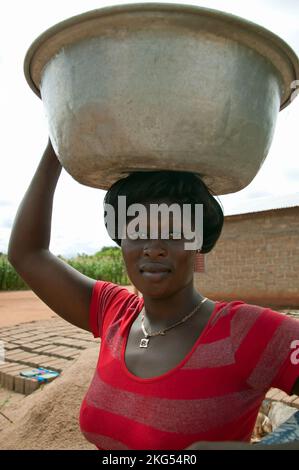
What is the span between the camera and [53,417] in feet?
10.9

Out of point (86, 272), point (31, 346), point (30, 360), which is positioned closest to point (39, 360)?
point (30, 360)

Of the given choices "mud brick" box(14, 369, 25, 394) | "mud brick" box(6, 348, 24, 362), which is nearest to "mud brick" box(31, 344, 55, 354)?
"mud brick" box(6, 348, 24, 362)

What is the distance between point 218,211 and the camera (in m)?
1.35

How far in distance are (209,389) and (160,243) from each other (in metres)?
0.40

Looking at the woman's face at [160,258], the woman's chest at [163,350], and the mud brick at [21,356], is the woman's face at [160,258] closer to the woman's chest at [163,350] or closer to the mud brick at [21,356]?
the woman's chest at [163,350]

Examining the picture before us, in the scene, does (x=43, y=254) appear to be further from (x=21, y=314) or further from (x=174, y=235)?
(x=21, y=314)

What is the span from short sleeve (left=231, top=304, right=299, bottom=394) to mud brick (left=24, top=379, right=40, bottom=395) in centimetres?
349

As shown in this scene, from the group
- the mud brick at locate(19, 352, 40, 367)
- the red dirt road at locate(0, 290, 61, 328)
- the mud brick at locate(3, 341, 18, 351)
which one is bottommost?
the red dirt road at locate(0, 290, 61, 328)

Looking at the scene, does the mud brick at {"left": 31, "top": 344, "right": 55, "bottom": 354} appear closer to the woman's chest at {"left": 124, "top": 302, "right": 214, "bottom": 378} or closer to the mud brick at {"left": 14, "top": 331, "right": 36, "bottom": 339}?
the mud brick at {"left": 14, "top": 331, "right": 36, "bottom": 339}

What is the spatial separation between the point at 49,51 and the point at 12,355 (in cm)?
482

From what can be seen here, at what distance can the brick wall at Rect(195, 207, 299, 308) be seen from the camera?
9648mm

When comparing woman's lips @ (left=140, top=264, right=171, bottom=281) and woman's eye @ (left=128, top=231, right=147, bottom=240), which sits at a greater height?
woman's eye @ (left=128, top=231, right=147, bottom=240)
